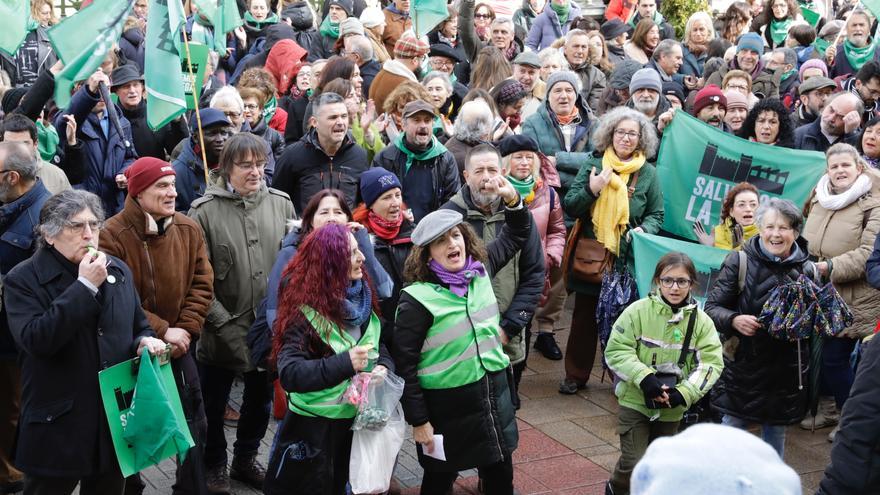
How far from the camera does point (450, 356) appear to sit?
17.9 ft

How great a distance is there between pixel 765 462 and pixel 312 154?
5846 mm

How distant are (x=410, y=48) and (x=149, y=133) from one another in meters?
3.05

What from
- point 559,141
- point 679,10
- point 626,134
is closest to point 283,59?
point 559,141

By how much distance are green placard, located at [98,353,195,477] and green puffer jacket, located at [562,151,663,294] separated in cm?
375

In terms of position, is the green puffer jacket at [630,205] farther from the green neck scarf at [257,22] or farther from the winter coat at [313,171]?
the green neck scarf at [257,22]

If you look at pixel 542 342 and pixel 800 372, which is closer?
pixel 800 372

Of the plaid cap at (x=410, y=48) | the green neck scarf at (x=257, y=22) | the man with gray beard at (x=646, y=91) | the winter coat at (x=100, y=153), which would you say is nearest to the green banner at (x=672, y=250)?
the man with gray beard at (x=646, y=91)

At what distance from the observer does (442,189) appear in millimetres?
7648

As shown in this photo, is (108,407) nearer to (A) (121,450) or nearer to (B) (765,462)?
(A) (121,450)

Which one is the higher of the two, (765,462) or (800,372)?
(765,462)

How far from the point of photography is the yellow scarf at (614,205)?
7883 mm

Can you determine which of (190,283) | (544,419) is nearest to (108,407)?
(190,283)

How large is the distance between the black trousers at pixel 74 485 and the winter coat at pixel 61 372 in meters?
0.09

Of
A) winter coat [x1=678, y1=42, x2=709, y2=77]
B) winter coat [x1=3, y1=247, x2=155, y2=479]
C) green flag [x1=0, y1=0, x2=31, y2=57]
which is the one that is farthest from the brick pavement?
winter coat [x1=678, y1=42, x2=709, y2=77]
